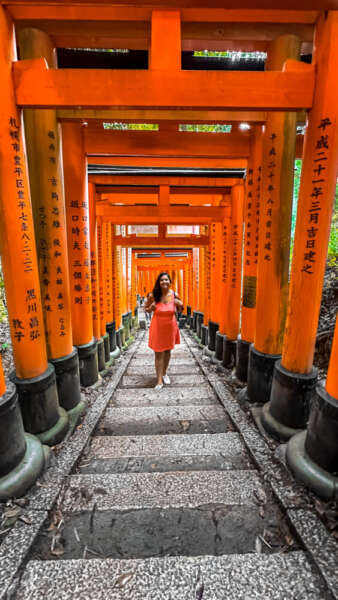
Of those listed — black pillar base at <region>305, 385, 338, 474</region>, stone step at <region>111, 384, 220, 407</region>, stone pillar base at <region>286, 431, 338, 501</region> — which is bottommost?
stone step at <region>111, 384, 220, 407</region>

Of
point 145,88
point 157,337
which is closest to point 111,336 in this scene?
point 157,337

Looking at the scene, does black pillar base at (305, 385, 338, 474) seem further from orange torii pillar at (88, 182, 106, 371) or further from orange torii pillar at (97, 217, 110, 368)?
orange torii pillar at (97, 217, 110, 368)

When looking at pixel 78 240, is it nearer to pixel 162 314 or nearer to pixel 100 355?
pixel 162 314

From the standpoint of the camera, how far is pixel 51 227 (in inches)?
115

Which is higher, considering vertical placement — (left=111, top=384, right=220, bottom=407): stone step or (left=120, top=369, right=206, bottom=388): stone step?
(left=111, top=384, right=220, bottom=407): stone step

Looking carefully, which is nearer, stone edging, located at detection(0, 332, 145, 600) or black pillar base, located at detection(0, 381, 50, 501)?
stone edging, located at detection(0, 332, 145, 600)

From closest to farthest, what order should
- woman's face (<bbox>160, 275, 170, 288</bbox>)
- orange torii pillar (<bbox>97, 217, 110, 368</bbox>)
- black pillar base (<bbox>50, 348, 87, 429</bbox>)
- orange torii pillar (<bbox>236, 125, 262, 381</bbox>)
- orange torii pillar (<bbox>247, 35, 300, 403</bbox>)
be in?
1. orange torii pillar (<bbox>247, 35, 300, 403</bbox>)
2. black pillar base (<bbox>50, 348, 87, 429</bbox>)
3. orange torii pillar (<bbox>236, 125, 262, 381</bbox>)
4. woman's face (<bbox>160, 275, 170, 288</bbox>)
5. orange torii pillar (<bbox>97, 217, 110, 368</bbox>)

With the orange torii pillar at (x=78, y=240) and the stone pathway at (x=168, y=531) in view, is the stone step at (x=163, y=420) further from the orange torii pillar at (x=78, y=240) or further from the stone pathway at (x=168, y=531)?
the orange torii pillar at (x=78, y=240)

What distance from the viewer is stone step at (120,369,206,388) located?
4.46 m

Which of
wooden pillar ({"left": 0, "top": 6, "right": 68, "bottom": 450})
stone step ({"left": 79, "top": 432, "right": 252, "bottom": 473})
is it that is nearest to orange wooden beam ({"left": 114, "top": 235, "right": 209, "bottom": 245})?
wooden pillar ({"left": 0, "top": 6, "right": 68, "bottom": 450})

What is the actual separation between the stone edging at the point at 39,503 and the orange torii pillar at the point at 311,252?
1.85 meters

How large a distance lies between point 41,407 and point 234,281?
3.90 m

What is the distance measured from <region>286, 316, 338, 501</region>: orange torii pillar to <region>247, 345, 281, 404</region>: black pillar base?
110 cm

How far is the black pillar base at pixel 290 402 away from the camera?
2.52 m
